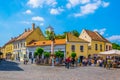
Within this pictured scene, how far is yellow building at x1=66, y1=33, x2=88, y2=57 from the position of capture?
61319 mm

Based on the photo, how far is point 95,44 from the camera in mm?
67312

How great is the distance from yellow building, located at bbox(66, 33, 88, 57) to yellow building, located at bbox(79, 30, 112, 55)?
2165mm

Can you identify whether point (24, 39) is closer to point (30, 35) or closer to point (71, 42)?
point (30, 35)

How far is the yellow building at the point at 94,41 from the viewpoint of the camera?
6639 cm

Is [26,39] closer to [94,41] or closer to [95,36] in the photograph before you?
[95,36]

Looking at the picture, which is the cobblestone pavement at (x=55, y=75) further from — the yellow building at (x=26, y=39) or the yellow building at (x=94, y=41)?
the yellow building at (x=26, y=39)

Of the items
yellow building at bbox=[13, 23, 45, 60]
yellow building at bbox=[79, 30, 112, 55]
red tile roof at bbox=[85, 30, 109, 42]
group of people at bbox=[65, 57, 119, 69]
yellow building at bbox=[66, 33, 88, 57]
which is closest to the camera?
group of people at bbox=[65, 57, 119, 69]

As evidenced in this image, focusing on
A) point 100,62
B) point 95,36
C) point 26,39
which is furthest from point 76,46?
point 100,62

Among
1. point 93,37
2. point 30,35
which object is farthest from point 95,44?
point 30,35

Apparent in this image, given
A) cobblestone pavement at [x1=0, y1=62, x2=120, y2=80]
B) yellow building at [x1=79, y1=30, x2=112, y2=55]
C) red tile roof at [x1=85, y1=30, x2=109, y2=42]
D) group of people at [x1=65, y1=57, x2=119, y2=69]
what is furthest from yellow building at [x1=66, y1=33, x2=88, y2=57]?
cobblestone pavement at [x1=0, y1=62, x2=120, y2=80]

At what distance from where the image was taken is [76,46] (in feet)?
206

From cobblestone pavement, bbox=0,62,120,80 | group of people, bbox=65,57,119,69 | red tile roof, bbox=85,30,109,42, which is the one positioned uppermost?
red tile roof, bbox=85,30,109,42

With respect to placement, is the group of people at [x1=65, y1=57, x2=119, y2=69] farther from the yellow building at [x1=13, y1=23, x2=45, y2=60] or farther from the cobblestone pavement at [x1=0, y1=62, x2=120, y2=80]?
the yellow building at [x1=13, y1=23, x2=45, y2=60]

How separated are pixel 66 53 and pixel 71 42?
2687 millimetres
